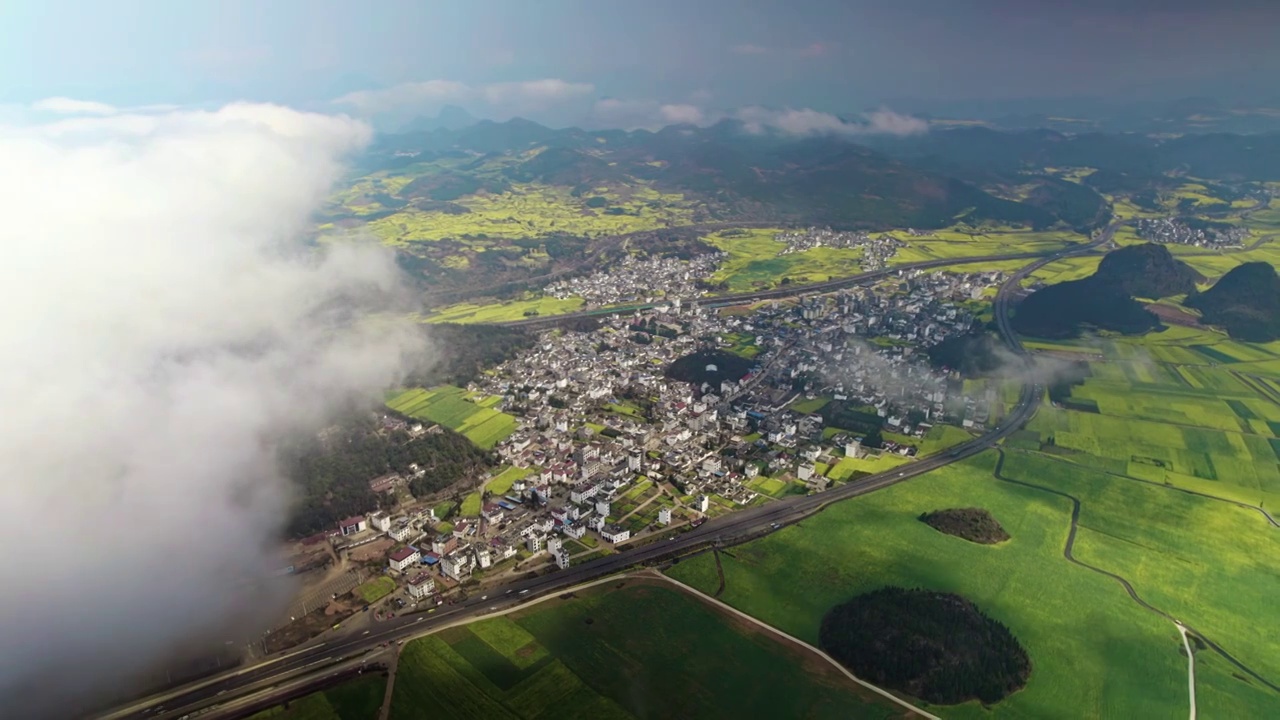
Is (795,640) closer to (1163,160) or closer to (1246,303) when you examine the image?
(1246,303)

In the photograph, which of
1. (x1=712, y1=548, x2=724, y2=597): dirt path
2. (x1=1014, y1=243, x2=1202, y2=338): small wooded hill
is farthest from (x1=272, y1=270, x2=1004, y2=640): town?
(x1=1014, y1=243, x2=1202, y2=338): small wooded hill

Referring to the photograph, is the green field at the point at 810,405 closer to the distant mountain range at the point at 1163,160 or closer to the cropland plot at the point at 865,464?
the cropland plot at the point at 865,464

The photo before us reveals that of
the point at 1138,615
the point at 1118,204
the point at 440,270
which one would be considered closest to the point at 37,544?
the point at 1138,615

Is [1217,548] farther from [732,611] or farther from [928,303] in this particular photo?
[928,303]

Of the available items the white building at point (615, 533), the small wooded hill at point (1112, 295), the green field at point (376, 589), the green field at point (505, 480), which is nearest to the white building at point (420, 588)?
the green field at point (376, 589)

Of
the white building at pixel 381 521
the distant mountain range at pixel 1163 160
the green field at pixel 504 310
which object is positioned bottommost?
the green field at pixel 504 310

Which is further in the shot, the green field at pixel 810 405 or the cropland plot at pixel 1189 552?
the green field at pixel 810 405

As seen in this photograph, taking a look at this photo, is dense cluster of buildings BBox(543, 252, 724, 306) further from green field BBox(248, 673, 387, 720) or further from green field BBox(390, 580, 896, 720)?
green field BBox(248, 673, 387, 720)
